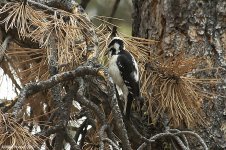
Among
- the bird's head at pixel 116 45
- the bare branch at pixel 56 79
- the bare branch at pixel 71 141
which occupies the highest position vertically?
the bird's head at pixel 116 45

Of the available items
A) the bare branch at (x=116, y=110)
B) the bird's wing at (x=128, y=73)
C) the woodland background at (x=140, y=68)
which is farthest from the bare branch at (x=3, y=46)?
the bare branch at (x=116, y=110)

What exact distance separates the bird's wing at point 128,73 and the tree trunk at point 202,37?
215 mm

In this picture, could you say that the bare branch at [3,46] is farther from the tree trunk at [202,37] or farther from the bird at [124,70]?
the tree trunk at [202,37]

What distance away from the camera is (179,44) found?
3127 millimetres

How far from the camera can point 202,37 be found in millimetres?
3104

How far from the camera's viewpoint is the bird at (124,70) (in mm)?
2887

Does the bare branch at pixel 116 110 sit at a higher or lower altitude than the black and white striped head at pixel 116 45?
lower

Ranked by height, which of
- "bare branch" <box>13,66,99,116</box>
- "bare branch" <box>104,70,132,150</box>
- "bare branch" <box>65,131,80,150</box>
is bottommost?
"bare branch" <box>65,131,80,150</box>

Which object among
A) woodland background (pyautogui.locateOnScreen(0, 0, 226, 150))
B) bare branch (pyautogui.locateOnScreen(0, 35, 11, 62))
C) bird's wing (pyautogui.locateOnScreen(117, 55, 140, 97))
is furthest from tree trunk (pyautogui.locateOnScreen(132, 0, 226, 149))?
bare branch (pyautogui.locateOnScreen(0, 35, 11, 62))

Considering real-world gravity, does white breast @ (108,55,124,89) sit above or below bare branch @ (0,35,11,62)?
below

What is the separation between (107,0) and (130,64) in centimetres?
171

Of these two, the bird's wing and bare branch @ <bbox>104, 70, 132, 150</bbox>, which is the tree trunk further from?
bare branch @ <bbox>104, 70, 132, 150</bbox>

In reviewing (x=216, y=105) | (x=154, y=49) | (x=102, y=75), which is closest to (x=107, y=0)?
(x=154, y=49)

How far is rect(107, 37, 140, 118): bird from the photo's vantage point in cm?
289
